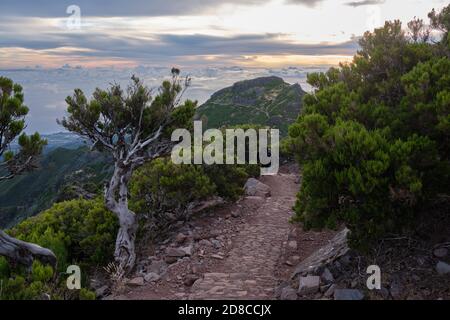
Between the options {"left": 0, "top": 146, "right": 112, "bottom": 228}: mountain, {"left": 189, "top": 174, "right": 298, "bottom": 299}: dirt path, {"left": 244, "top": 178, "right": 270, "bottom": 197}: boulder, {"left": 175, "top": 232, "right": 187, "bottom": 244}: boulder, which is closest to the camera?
{"left": 189, "top": 174, "right": 298, "bottom": 299}: dirt path

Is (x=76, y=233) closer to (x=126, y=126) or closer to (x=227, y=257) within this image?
(x=126, y=126)

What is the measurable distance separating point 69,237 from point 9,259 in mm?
3826

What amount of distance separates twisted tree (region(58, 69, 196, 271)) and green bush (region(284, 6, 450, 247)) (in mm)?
5802

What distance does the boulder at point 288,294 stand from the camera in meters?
8.42

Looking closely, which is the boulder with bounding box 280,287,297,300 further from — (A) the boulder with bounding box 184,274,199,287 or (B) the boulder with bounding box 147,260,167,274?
(B) the boulder with bounding box 147,260,167,274

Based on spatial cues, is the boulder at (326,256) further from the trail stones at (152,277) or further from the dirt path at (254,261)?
the trail stones at (152,277)

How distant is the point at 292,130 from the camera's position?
350 inches

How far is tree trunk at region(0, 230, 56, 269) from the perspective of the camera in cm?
953

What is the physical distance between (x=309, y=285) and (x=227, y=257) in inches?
150

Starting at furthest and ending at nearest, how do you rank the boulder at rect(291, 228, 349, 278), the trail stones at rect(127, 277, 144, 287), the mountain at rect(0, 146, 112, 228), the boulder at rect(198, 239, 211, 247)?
1. the mountain at rect(0, 146, 112, 228)
2. the boulder at rect(198, 239, 211, 247)
3. the trail stones at rect(127, 277, 144, 287)
4. the boulder at rect(291, 228, 349, 278)

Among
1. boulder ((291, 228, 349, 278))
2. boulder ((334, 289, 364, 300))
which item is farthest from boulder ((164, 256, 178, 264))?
boulder ((334, 289, 364, 300))

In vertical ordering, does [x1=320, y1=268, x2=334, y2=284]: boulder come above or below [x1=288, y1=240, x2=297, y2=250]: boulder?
above

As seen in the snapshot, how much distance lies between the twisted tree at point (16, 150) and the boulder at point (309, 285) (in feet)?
20.3
